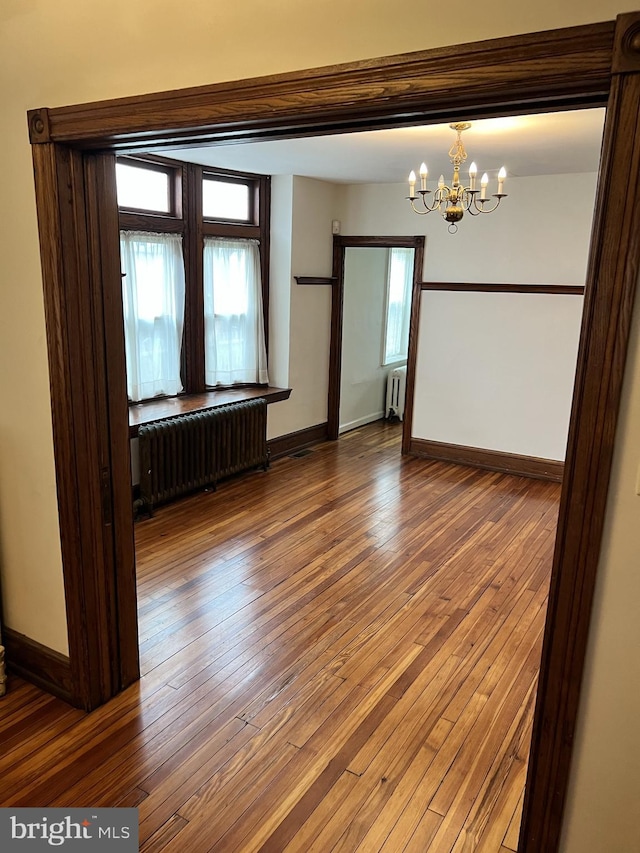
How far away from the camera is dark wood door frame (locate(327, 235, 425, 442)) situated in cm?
584

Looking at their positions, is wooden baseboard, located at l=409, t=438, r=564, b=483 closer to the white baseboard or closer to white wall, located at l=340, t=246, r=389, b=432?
the white baseboard

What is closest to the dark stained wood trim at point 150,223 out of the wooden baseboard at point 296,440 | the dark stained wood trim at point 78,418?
the wooden baseboard at point 296,440

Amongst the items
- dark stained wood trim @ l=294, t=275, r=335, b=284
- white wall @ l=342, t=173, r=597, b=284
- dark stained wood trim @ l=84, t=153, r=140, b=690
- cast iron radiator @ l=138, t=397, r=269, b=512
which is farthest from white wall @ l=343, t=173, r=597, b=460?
dark stained wood trim @ l=84, t=153, r=140, b=690

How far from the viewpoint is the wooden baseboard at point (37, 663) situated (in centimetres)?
252

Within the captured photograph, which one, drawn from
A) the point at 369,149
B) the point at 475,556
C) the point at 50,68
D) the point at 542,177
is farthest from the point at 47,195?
the point at 542,177

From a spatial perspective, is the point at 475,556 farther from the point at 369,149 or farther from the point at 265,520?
the point at 369,149

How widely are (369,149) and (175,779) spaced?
384 centimetres

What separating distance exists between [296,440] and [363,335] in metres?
1.63

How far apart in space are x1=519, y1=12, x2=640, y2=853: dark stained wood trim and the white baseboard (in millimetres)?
5402

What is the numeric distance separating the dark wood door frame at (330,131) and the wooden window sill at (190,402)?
185 cm

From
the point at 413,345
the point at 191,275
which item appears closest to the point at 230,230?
the point at 191,275

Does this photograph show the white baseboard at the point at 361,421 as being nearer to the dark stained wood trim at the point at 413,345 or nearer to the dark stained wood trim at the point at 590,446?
the dark stained wood trim at the point at 413,345

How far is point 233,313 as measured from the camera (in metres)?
5.55

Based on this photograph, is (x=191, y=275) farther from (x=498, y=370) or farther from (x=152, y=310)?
(x=498, y=370)
